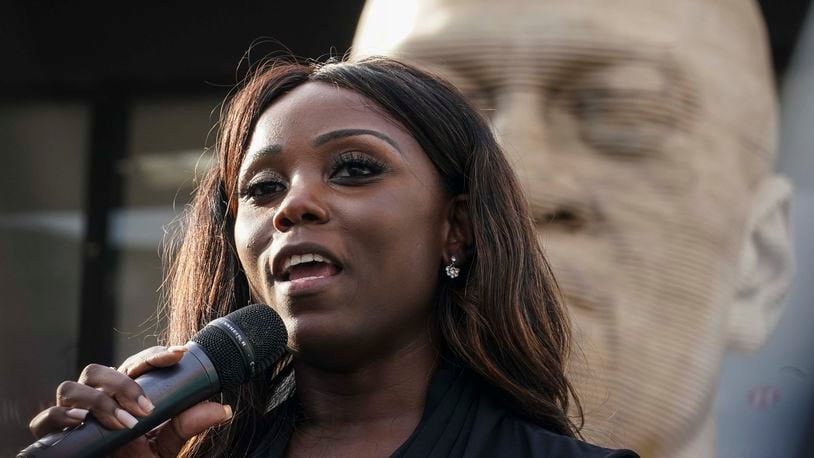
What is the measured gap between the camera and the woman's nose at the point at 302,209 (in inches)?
65.8

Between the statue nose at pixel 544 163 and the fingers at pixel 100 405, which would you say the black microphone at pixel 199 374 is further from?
the statue nose at pixel 544 163

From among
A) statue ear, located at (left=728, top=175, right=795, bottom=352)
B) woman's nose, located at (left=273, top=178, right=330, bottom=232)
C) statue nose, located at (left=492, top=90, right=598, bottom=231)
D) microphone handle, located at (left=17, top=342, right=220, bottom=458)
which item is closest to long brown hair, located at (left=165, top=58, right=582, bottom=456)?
woman's nose, located at (left=273, top=178, right=330, bottom=232)

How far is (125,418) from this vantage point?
4.70ft

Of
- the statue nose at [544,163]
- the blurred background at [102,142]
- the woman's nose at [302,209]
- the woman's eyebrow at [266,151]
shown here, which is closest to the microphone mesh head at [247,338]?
the woman's nose at [302,209]

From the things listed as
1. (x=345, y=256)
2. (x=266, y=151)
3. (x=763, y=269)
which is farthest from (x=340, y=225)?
(x=763, y=269)

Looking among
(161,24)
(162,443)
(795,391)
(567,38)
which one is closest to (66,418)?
(162,443)

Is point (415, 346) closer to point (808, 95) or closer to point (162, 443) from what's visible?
point (162, 443)

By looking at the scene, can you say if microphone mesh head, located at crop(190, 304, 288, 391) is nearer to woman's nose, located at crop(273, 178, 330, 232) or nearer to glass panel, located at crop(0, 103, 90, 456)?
woman's nose, located at crop(273, 178, 330, 232)

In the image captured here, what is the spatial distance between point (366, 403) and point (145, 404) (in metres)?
0.38

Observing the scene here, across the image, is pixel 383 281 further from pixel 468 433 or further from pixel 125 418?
pixel 125 418

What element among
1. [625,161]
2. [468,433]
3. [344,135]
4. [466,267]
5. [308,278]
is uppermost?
[344,135]

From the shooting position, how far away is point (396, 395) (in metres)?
1.76

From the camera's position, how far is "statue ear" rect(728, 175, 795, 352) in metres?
3.15

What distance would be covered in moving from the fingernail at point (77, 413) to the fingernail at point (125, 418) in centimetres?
4
